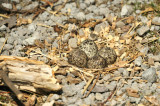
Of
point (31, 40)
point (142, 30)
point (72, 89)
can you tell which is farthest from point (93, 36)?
point (72, 89)

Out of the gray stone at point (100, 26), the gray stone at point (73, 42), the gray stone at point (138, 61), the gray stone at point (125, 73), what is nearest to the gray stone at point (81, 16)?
the gray stone at point (100, 26)

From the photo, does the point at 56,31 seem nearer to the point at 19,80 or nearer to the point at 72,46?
the point at 72,46

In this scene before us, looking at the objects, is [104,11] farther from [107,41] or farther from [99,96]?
[99,96]

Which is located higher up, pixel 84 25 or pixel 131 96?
pixel 84 25

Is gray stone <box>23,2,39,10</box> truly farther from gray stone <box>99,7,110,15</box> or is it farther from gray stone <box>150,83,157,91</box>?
gray stone <box>150,83,157,91</box>

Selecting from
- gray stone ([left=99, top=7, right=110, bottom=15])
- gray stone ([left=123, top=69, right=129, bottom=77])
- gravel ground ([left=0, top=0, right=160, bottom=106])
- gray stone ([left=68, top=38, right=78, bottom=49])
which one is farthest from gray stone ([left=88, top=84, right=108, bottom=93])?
gray stone ([left=99, top=7, right=110, bottom=15])

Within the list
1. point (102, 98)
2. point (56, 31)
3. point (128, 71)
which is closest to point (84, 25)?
point (56, 31)

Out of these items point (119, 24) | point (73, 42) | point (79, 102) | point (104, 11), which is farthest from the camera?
point (104, 11)
